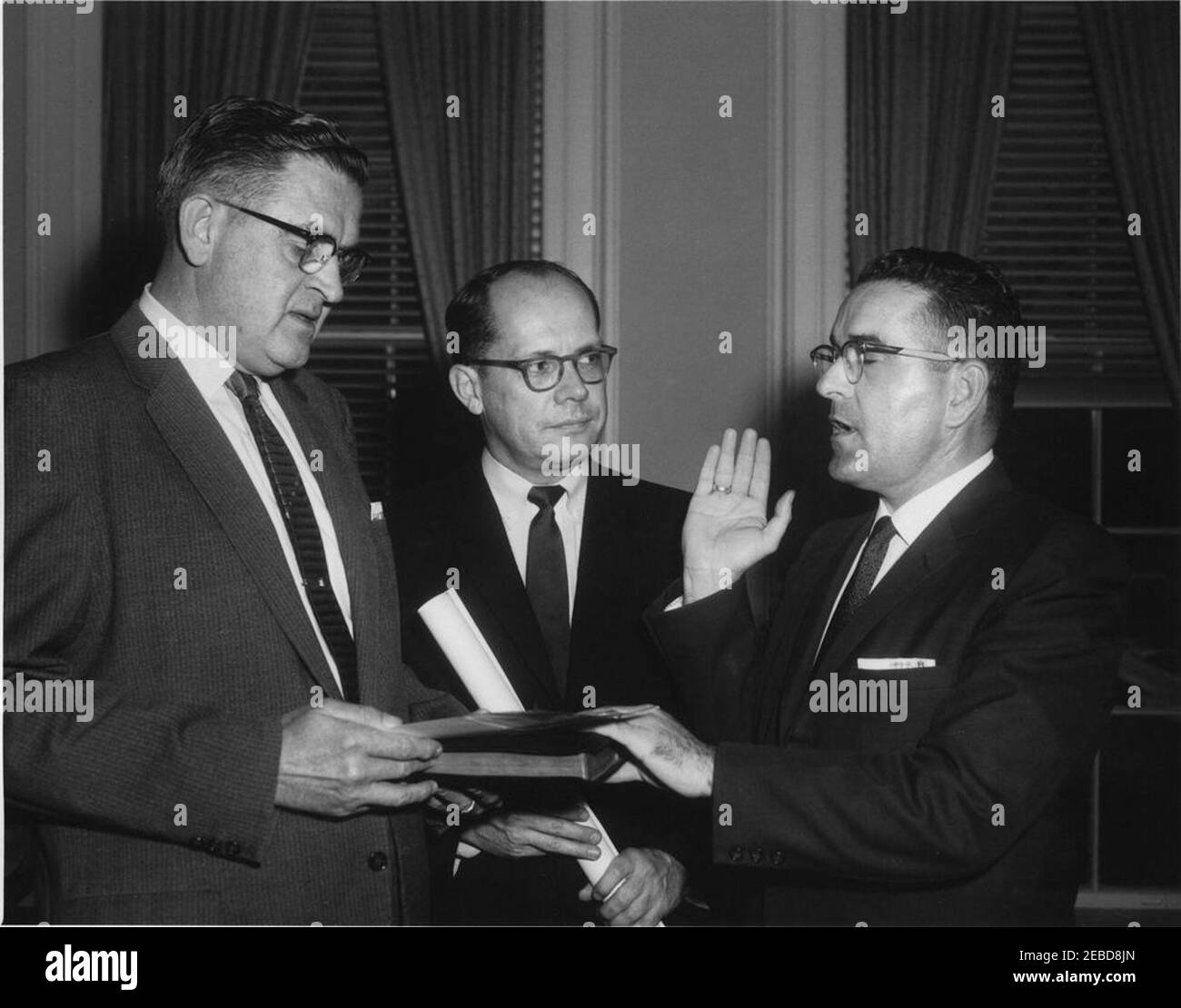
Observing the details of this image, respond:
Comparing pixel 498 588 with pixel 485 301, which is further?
pixel 485 301

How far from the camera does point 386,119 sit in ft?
15.3

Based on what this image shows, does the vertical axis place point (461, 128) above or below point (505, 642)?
above

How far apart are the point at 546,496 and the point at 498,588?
0.25 metres

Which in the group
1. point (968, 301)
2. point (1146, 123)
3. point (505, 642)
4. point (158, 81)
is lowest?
point (505, 642)

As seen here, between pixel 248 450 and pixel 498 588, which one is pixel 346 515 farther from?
pixel 498 588

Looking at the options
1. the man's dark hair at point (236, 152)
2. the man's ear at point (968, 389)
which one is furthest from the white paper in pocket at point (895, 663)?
the man's dark hair at point (236, 152)

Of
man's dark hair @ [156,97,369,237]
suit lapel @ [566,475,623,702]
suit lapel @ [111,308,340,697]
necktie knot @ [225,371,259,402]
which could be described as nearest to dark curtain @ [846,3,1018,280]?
suit lapel @ [566,475,623,702]

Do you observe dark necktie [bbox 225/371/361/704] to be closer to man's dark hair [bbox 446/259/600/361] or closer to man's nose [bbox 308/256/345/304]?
man's nose [bbox 308/256/345/304]

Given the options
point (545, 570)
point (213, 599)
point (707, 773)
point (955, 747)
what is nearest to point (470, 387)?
point (545, 570)

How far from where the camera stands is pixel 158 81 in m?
4.50
